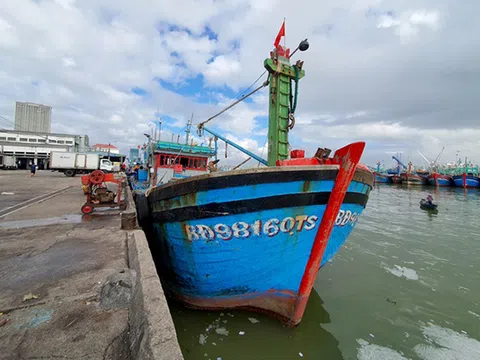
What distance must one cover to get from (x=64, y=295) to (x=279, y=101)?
6081mm

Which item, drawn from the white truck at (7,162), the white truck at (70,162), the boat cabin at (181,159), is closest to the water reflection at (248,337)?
the boat cabin at (181,159)

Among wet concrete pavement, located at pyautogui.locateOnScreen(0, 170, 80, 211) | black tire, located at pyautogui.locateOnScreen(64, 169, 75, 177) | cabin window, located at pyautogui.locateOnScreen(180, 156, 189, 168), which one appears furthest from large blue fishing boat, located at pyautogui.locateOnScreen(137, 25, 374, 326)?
black tire, located at pyautogui.locateOnScreen(64, 169, 75, 177)

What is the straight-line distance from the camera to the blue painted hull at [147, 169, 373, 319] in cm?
329

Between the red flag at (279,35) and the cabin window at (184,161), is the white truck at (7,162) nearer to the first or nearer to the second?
the cabin window at (184,161)

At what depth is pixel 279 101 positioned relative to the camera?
661cm

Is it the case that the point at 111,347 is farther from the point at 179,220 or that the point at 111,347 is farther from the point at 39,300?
the point at 179,220

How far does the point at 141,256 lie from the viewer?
3.34 m

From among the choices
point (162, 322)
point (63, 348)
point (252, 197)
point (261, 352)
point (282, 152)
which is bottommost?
point (261, 352)

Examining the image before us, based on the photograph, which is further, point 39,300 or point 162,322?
point 39,300

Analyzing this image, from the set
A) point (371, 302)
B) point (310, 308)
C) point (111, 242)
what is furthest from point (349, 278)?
point (111, 242)

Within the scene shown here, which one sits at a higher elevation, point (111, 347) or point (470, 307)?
point (111, 347)

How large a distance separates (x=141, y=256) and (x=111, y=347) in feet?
4.76

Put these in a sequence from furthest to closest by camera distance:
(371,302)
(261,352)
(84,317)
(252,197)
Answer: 1. (371,302)
2. (261,352)
3. (252,197)
4. (84,317)

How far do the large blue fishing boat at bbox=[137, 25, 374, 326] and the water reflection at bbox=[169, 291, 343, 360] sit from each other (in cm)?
27
